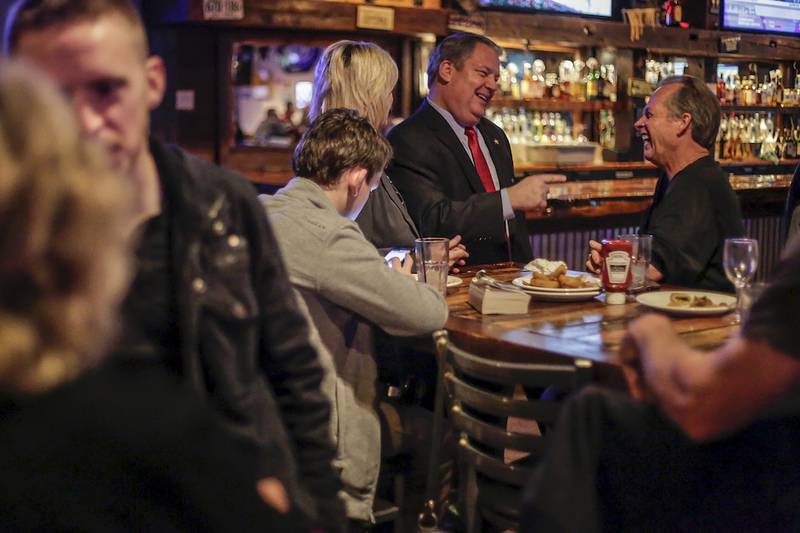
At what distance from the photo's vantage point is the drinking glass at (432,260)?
3.01 m

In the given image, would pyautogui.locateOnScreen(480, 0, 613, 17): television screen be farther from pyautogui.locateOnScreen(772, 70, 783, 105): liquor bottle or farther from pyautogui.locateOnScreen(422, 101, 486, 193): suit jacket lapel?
→ pyautogui.locateOnScreen(422, 101, 486, 193): suit jacket lapel

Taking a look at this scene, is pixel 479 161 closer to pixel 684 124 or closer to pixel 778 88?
pixel 684 124

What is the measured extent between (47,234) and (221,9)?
16.6ft

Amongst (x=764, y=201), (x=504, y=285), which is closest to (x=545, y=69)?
(x=764, y=201)

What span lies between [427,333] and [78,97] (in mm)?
1365

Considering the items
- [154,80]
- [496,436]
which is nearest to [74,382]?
[154,80]

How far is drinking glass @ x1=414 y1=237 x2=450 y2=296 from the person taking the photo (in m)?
3.01

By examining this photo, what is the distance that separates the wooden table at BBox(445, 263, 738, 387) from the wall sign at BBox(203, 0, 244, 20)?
10.6ft

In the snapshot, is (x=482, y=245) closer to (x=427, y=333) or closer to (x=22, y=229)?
(x=427, y=333)

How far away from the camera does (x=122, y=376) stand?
37.8 inches

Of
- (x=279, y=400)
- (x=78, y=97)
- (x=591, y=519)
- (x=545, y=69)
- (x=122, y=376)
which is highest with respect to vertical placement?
(x=545, y=69)

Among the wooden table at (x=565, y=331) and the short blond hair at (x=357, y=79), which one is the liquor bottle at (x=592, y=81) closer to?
the short blond hair at (x=357, y=79)

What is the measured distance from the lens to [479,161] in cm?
435

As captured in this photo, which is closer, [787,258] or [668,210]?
[787,258]
